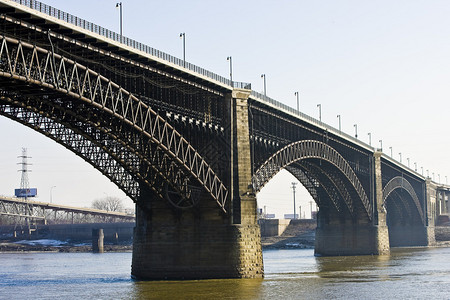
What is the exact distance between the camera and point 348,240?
417 ft

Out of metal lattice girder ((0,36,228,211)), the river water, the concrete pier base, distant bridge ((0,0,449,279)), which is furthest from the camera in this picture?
the concrete pier base

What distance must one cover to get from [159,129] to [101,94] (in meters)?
8.56

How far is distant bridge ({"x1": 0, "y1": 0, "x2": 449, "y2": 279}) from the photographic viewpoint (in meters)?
50.9

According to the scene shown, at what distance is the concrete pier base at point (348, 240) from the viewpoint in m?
127

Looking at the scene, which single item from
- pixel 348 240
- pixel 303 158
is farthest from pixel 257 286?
pixel 348 240

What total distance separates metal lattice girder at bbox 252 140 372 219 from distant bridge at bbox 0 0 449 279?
0.97ft

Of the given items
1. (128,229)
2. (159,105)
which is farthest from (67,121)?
(128,229)

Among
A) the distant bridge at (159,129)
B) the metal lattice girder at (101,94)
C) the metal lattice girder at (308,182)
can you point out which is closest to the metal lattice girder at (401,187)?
the metal lattice girder at (308,182)

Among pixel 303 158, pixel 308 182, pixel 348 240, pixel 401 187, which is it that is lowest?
pixel 348 240

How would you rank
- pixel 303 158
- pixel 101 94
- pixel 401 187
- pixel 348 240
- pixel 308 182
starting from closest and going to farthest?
pixel 101 94 → pixel 303 158 → pixel 308 182 → pixel 348 240 → pixel 401 187

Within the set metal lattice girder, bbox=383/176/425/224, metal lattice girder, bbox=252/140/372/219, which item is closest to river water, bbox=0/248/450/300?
metal lattice girder, bbox=252/140/372/219

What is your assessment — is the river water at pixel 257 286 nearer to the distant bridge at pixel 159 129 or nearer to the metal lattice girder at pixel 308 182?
the distant bridge at pixel 159 129

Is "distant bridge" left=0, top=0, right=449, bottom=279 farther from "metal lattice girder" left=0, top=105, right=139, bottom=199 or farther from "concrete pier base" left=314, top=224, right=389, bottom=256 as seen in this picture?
"concrete pier base" left=314, top=224, right=389, bottom=256

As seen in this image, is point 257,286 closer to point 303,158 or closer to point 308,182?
point 303,158
